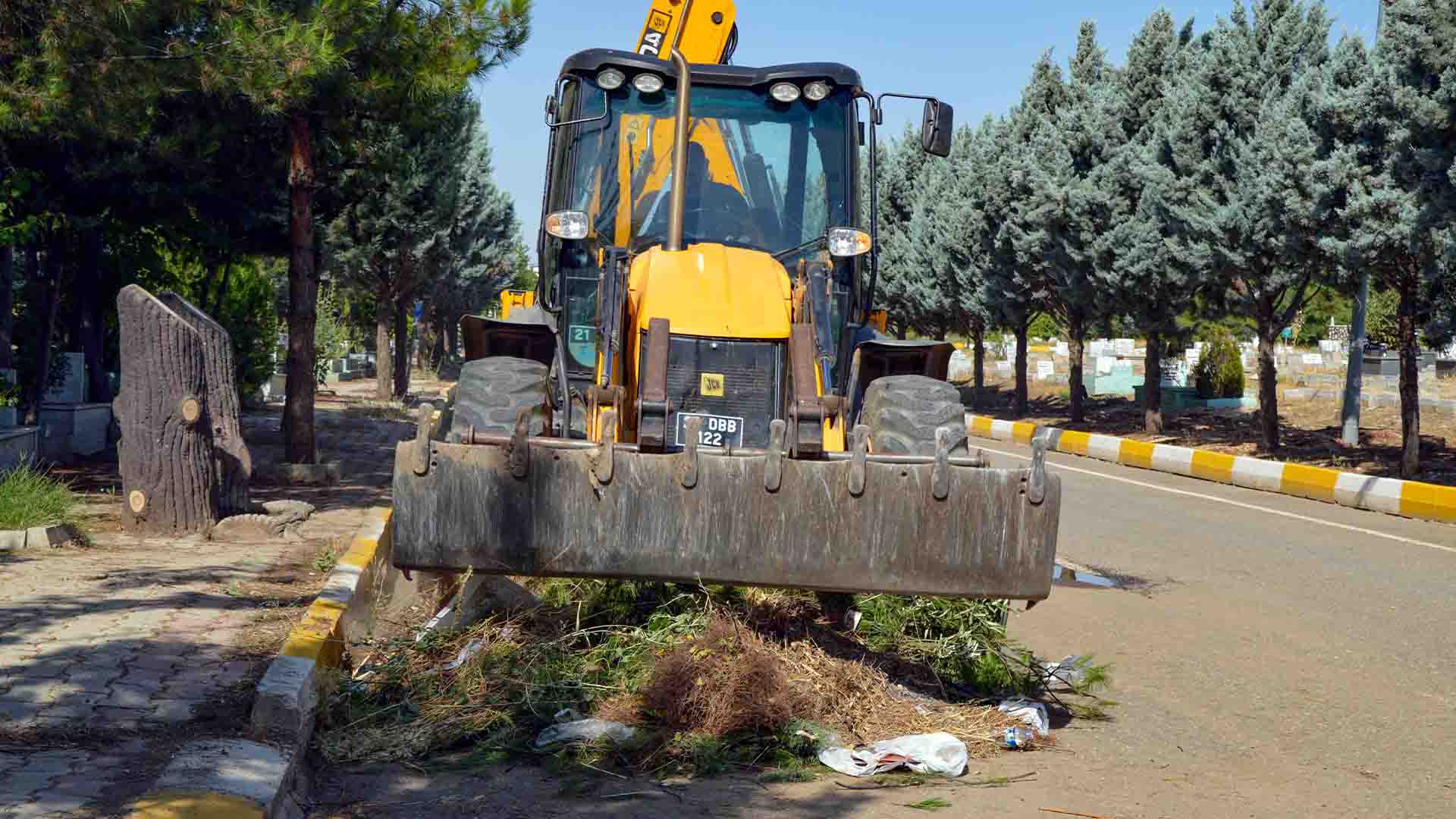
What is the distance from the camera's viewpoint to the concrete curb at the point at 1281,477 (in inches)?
622

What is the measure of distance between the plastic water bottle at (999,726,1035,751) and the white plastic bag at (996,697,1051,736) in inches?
4.6

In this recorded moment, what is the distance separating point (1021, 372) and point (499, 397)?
2973cm

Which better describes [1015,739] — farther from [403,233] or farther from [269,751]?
[403,233]

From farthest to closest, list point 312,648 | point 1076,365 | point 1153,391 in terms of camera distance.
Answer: point 1076,365, point 1153,391, point 312,648

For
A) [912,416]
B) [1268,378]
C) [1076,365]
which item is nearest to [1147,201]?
[1268,378]

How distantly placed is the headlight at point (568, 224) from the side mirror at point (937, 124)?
1.92m

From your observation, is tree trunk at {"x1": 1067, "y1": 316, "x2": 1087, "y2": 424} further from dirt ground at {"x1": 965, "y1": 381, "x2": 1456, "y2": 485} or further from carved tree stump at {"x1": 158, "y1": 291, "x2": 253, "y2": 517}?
carved tree stump at {"x1": 158, "y1": 291, "x2": 253, "y2": 517}

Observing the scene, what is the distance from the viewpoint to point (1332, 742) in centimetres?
619

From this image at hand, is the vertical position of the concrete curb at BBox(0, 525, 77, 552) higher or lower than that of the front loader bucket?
lower

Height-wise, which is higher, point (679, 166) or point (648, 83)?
point (648, 83)

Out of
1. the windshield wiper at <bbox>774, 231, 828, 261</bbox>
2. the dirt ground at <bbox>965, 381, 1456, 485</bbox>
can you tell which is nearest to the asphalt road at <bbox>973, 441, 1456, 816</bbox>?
the windshield wiper at <bbox>774, 231, 828, 261</bbox>

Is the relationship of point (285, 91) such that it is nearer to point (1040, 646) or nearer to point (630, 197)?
point (630, 197)

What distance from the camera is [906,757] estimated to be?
559 centimetres

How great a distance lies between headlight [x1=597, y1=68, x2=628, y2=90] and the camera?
805 centimetres
